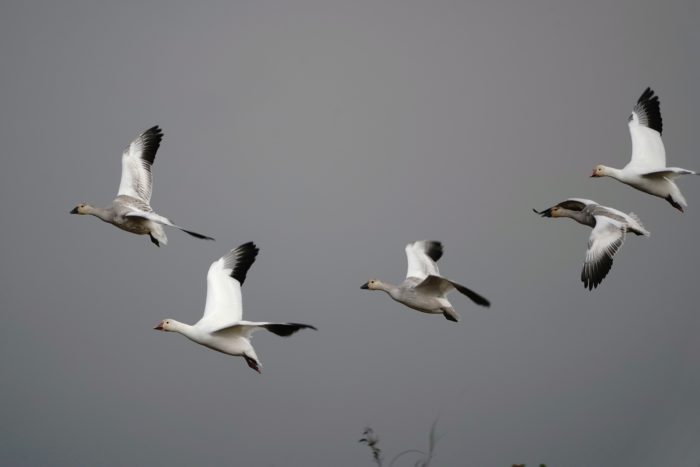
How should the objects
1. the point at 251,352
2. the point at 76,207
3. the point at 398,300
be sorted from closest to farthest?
the point at 251,352 → the point at 398,300 → the point at 76,207

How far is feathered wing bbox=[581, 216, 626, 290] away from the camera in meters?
11.3

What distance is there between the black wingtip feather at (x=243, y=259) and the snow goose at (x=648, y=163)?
470 centimetres

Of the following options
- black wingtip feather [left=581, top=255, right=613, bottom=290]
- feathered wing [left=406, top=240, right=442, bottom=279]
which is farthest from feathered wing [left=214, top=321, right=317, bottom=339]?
black wingtip feather [left=581, top=255, right=613, bottom=290]

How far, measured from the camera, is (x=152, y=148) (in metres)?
13.9

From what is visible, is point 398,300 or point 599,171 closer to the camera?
point 398,300

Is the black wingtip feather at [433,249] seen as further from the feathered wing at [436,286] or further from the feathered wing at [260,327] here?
the feathered wing at [260,327]

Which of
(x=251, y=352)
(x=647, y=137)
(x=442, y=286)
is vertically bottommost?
(x=251, y=352)

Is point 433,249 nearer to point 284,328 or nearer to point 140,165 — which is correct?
point 284,328

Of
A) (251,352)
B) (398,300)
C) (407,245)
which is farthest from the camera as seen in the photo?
(407,245)

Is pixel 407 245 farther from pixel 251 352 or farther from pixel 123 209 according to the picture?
pixel 123 209

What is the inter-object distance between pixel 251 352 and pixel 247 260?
54.6 inches

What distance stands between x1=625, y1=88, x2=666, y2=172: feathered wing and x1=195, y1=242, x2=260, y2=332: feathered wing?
5.07m

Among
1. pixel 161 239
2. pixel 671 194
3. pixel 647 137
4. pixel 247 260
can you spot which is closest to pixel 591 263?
pixel 671 194

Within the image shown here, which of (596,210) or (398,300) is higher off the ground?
(596,210)
